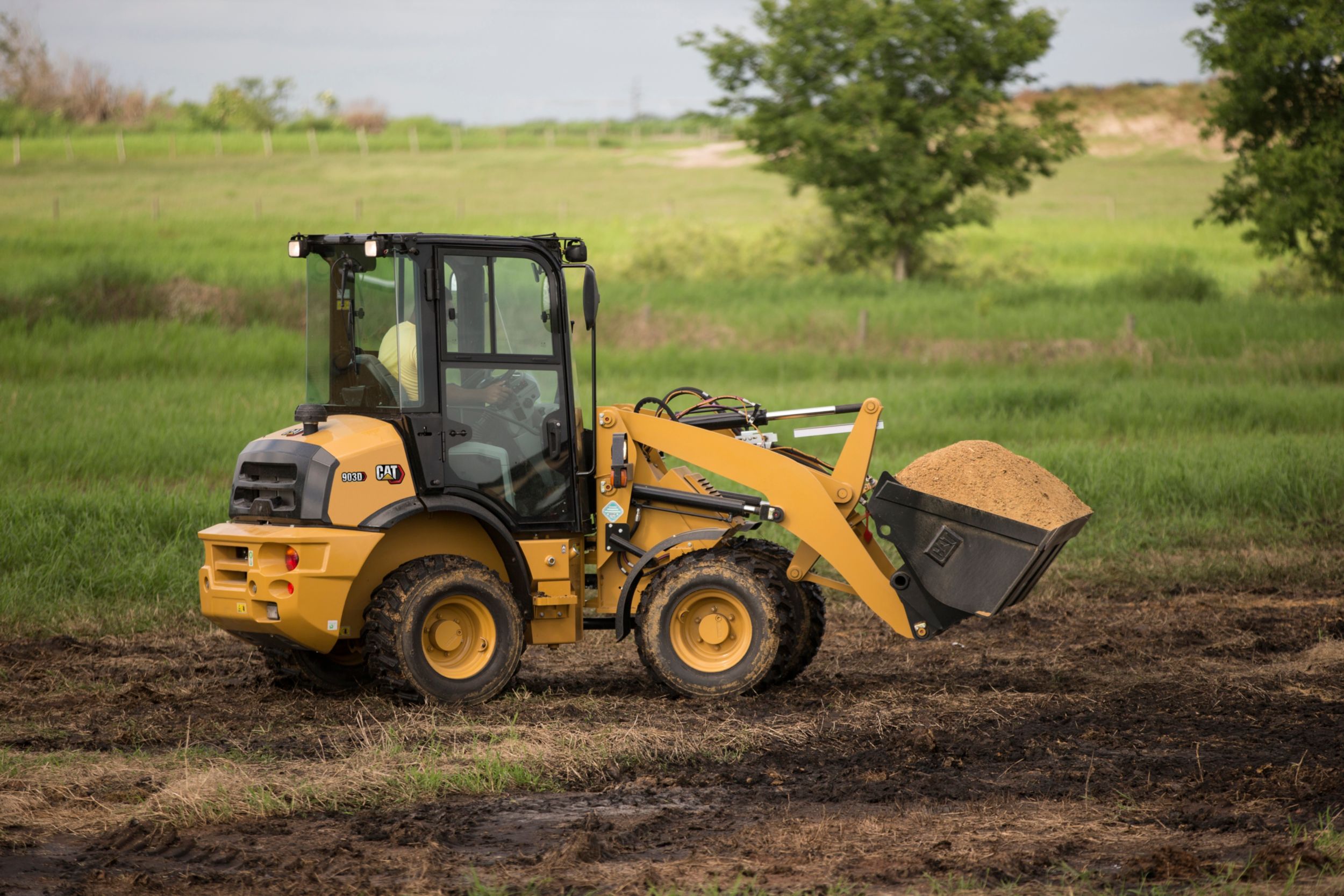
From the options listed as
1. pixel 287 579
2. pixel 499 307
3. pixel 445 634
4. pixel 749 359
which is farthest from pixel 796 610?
pixel 749 359

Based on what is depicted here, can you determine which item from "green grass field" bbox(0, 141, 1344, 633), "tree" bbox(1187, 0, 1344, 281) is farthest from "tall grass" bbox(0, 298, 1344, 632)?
"tree" bbox(1187, 0, 1344, 281)

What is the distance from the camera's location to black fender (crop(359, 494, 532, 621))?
7574mm

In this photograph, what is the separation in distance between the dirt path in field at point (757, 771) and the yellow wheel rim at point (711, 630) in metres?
0.27

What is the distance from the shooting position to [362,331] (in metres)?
8.03

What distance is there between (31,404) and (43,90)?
34538mm

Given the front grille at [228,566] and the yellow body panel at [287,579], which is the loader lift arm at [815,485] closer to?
the yellow body panel at [287,579]

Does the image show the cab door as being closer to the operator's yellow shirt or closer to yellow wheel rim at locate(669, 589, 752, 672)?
the operator's yellow shirt

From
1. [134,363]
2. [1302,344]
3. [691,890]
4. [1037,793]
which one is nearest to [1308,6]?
[1302,344]

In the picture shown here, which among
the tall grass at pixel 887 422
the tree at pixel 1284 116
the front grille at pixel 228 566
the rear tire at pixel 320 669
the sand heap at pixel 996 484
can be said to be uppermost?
the tree at pixel 1284 116

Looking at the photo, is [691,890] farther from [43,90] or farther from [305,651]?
[43,90]

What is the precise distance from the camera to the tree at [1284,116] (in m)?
22.6

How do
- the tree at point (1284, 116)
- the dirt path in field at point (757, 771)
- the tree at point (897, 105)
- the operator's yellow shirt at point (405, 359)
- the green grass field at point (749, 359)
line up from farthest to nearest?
the tree at point (897, 105)
the tree at point (1284, 116)
the green grass field at point (749, 359)
the operator's yellow shirt at point (405, 359)
the dirt path in field at point (757, 771)

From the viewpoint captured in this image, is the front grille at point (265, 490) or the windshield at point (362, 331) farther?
the windshield at point (362, 331)

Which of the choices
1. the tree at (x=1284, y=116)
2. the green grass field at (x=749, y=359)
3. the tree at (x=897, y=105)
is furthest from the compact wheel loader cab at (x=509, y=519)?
the tree at (x=897, y=105)
